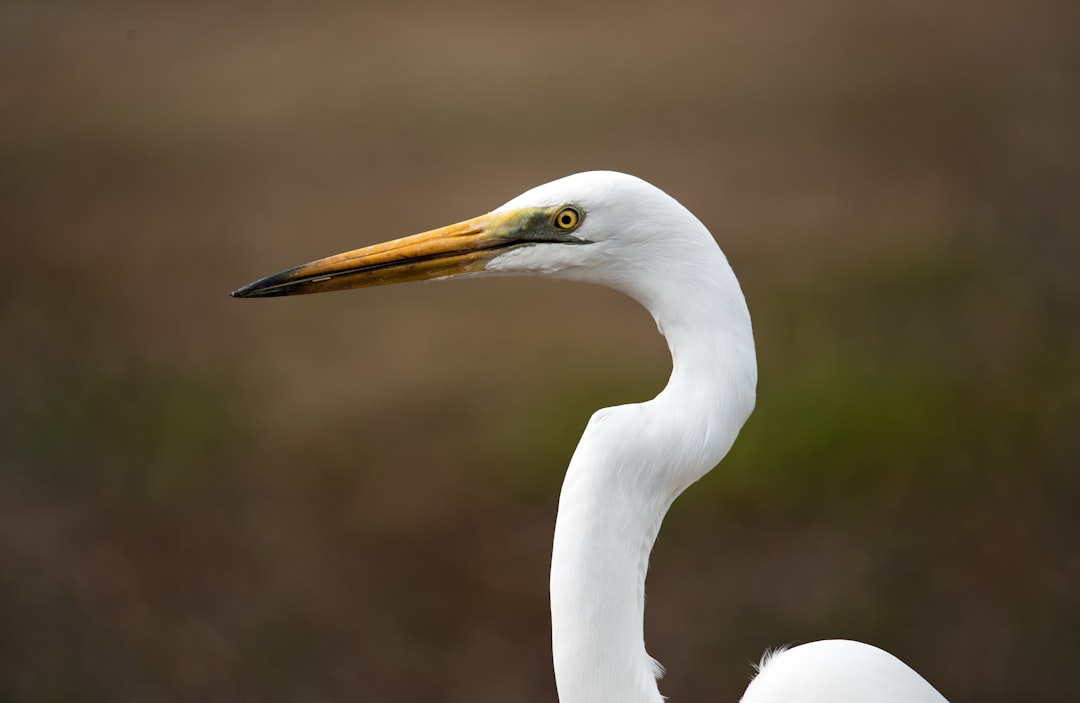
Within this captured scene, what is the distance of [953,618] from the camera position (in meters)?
3.16

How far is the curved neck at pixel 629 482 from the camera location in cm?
94

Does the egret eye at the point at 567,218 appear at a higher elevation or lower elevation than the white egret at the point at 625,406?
higher

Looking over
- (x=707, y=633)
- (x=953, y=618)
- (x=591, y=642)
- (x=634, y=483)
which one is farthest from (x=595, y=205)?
(x=953, y=618)

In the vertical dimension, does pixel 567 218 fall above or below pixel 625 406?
above

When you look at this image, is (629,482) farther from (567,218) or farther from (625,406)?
(567,218)

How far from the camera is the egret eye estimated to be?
1001 mm

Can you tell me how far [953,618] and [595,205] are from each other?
2.61 meters

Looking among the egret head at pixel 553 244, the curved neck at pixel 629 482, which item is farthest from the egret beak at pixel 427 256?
the curved neck at pixel 629 482

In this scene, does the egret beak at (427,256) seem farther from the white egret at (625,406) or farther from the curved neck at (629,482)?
the curved neck at (629,482)

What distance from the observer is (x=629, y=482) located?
0.95 meters

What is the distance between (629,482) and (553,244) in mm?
229

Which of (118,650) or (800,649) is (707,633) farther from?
(800,649)

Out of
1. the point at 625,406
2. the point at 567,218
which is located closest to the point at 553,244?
the point at 567,218

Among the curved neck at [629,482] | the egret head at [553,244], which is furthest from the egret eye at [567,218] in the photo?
the curved neck at [629,482]
